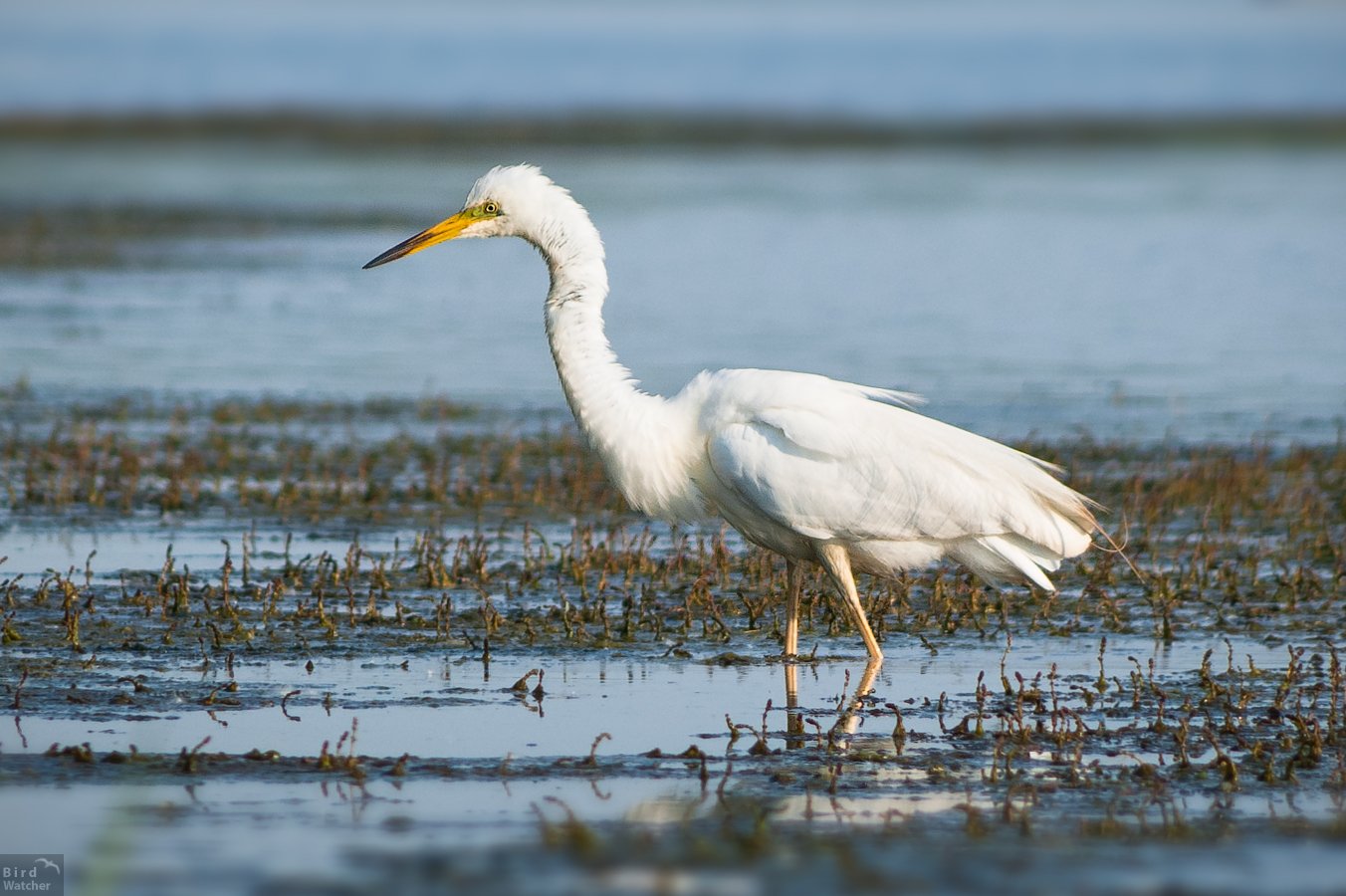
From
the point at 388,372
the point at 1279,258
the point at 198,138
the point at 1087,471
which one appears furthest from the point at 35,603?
the point at 198,138

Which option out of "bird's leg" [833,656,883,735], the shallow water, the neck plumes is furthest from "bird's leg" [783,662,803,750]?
the shallow water

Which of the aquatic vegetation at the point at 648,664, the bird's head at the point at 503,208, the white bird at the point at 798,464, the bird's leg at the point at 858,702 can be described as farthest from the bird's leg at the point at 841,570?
the bird's head at the point at 503,208

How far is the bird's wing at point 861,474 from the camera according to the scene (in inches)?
327

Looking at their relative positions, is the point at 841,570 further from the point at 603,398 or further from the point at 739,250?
the point at 739,250

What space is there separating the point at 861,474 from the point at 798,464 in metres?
0.28

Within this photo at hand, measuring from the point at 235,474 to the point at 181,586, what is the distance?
3.76m

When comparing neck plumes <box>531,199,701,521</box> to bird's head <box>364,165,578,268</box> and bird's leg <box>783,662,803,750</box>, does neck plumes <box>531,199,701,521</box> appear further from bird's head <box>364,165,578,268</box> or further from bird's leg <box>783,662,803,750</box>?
bird's leg <box>783,662,803,750</box>

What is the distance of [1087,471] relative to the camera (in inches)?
515

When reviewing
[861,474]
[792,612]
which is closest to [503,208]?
[861,474]

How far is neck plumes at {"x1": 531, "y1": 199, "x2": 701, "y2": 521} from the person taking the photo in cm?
861

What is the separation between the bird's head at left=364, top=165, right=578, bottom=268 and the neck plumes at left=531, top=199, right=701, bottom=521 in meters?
0.09

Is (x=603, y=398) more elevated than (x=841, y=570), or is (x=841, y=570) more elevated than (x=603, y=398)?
(x=603, y=398)

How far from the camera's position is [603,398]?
28.6ft

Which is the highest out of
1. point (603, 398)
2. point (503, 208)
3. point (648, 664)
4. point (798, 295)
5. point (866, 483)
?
point (798, 295)
